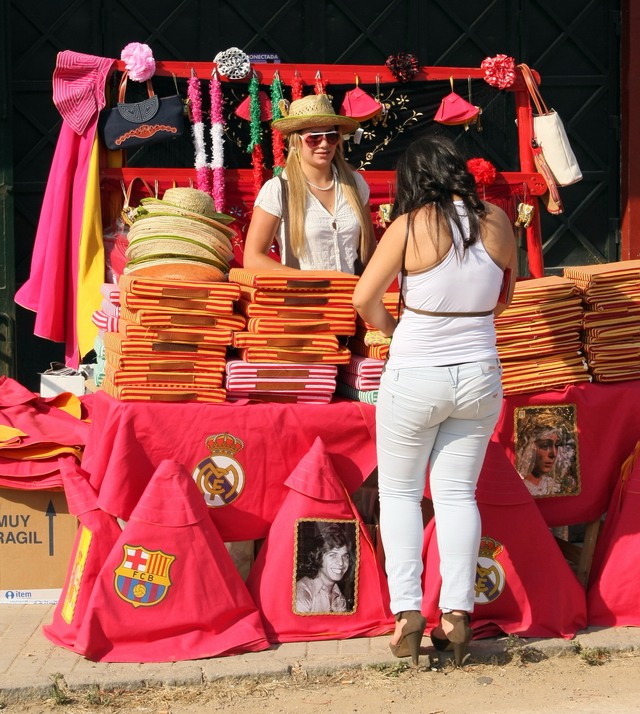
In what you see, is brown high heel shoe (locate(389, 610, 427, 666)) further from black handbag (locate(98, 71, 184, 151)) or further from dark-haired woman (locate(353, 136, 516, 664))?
black handbag (locate(98, 71, 184, 151))

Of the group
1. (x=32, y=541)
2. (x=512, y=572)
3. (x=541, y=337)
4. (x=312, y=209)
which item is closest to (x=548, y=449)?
(x=541, y=337)

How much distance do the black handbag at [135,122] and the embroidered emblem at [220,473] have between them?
1957 mm

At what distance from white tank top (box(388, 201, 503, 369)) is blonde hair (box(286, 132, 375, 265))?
1.03 m

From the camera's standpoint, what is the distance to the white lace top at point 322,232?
423 cm

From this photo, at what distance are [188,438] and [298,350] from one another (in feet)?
1.77

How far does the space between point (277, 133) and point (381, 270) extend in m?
2.31

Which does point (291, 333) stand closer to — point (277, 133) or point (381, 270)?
point (381, 270)

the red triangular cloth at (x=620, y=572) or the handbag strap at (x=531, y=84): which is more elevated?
the handbag strap at (x=531, y=84)

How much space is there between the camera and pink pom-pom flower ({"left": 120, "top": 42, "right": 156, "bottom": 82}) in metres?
4.95

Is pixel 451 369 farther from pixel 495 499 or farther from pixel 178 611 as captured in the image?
pixel 178 611

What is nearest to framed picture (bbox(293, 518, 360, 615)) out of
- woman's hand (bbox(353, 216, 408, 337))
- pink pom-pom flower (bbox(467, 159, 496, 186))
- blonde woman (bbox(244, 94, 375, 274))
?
woman's hand (bbox(353, 216, 408, 337))

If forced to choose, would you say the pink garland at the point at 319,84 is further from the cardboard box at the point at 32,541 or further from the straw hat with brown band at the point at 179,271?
the cardboard box at the point at 32,541

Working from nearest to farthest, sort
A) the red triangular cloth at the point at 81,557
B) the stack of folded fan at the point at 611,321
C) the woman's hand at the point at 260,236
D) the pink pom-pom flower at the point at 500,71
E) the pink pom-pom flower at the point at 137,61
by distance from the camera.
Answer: the red triangular cloth at the point at 81,557 < the stack of folded fan at the point at 611,321 < the woman's hand at the point at 260,236 < the pink pom-pom flower at the point at 137,61 < the pink pom-pom flower at the point at 500,71

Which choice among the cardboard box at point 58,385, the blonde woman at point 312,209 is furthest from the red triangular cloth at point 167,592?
the cardboard box at point 58,385
